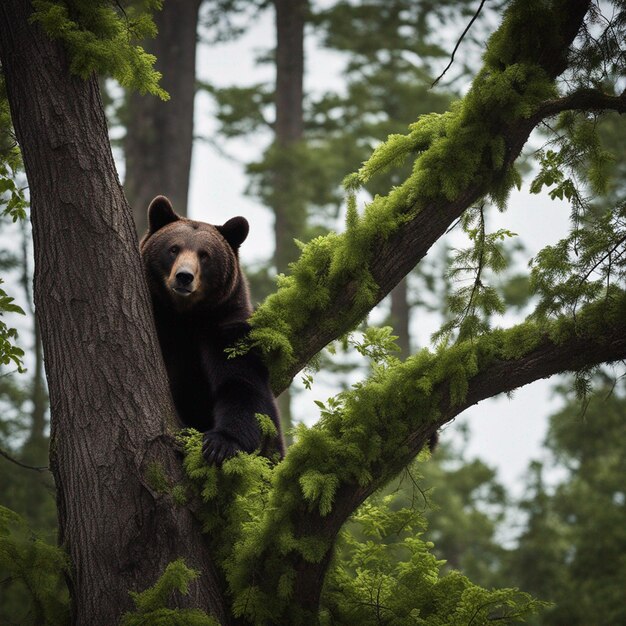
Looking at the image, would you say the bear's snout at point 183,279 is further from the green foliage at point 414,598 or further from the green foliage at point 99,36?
the green foliage at point 414,598

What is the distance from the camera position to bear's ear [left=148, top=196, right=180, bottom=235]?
641 cm

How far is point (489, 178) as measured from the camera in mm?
4758

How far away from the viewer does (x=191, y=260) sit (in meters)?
5.84

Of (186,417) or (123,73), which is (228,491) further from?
(123,73)

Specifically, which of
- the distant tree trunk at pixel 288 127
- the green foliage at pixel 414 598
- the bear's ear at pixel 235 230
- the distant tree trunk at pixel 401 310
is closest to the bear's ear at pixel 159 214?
the bear's ear at pixel 235 230

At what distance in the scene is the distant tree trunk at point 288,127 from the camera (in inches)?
650

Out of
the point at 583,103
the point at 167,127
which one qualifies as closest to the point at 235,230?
the point at 583,103

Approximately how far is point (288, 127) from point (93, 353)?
13.5 metres

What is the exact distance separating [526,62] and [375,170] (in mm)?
1010

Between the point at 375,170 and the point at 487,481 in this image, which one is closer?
the point at 375,170

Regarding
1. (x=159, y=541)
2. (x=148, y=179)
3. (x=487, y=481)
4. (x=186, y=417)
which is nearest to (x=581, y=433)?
(x=487, y=481)

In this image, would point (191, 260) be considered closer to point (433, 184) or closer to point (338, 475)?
point (433, 184)

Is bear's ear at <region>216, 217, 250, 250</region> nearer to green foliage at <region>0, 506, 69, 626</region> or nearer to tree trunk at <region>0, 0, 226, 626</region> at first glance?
tree trunk at <region>0, 0, 226, 626</region>

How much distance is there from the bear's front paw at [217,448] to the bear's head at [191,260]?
1212 millimetres
